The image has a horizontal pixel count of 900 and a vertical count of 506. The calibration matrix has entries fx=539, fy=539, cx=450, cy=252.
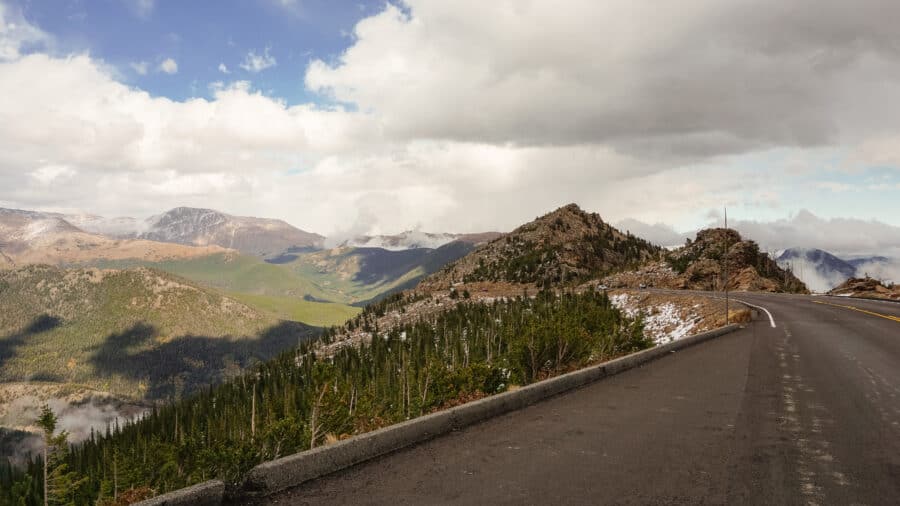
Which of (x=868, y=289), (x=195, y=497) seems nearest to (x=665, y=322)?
(x=868, y=289)

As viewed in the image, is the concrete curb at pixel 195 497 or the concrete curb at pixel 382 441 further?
the concrete curb at pixel 382 441

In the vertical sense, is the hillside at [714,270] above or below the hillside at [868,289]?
above

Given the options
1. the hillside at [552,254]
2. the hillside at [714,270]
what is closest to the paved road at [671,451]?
the hillside at [714,270]

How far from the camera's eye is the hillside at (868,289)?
44.6 metres

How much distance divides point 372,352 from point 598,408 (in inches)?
3529

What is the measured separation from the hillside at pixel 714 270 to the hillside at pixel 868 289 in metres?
6.56

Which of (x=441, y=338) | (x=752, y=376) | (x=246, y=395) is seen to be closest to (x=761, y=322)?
(x=752, y=376)

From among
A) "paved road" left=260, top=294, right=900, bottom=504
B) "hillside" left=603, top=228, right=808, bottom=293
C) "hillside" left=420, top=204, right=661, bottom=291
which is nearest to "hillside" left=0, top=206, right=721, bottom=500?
"hillside" left=420, top=204, right=661, bottom=291

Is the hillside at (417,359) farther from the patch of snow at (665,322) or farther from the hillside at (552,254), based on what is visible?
the hillside at (552,254)

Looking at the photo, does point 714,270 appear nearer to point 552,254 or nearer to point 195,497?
point 552,254

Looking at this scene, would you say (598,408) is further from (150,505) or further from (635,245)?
(635,245)

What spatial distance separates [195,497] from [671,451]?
5890 millimetres

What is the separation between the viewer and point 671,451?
7320 mm

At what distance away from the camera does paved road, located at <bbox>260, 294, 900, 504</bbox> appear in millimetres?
5906
